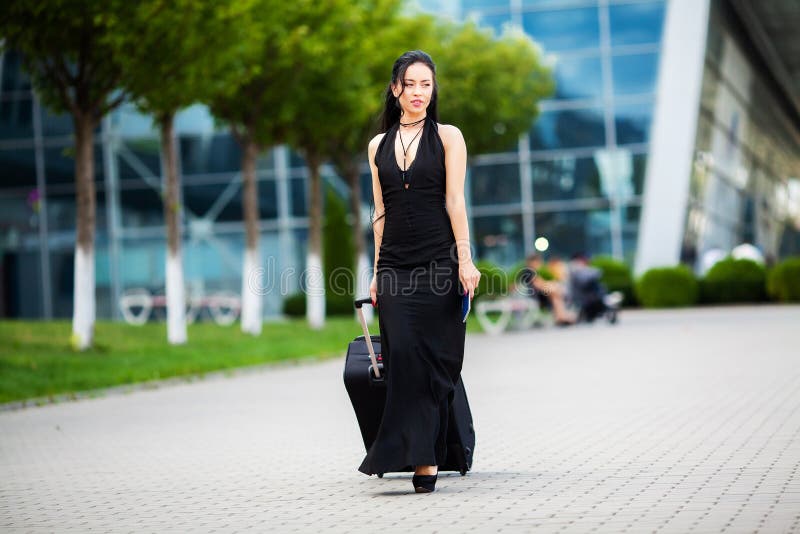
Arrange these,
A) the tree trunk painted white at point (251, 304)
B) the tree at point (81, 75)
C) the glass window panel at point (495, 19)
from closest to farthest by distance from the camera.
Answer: the tree at point (81, 75) < the tree trunk painted white at point (251, 304) < the glass window panel at point (495, 19)

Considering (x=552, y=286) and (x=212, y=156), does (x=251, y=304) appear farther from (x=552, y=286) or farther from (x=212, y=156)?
(x=212, y=156)

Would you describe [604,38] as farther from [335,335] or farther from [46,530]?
[46,530]

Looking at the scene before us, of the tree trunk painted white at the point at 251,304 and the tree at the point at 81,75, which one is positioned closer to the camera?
the tree at the point at 81,75

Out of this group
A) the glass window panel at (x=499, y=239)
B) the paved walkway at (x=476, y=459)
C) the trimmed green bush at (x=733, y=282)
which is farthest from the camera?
the glass window panel at (x=499, y=239)

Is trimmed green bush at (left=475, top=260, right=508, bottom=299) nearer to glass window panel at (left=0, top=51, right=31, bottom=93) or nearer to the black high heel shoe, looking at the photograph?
glass window panel at (left=0, top=51, right=31, bottom=93)

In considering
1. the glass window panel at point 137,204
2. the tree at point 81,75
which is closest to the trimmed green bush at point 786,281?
the glass window panel at point 137,204

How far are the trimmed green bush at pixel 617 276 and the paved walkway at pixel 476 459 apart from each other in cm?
2078

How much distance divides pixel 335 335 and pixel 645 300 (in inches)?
523

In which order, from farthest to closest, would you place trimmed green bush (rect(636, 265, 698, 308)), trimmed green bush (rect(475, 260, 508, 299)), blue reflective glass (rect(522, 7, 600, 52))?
1. blue reflective glass (rect(522, 7, 600, 52))
2. trimmed green bush (rect(636, 265, 698, 308))
3. trimmed green bush (rect(475, 260, 508, 299))

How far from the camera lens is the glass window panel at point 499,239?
40.0 m

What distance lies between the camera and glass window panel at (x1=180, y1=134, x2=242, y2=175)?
41719 mm

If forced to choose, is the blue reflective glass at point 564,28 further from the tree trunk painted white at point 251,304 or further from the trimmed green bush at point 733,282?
the tree trunk painted white at point 251,304

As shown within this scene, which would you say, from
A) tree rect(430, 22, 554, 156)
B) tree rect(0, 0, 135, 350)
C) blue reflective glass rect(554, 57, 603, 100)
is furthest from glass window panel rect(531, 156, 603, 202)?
tree rect(0, 0, 135, 350)

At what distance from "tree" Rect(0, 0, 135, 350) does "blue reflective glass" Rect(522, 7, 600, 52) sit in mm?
21305
